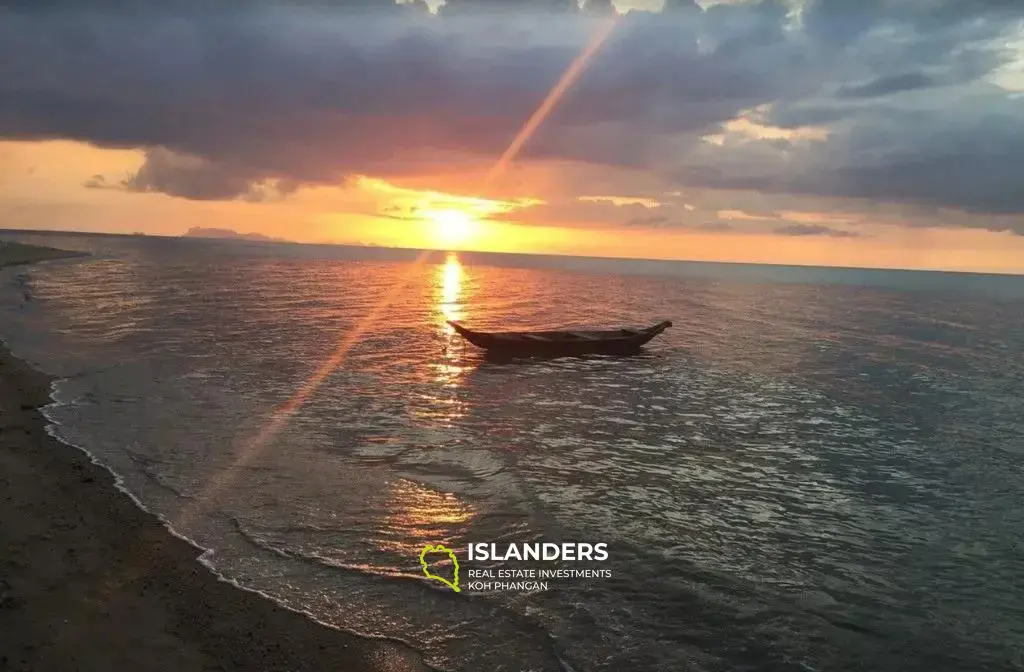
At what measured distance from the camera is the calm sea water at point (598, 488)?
9.23m

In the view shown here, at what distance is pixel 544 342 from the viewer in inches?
1340

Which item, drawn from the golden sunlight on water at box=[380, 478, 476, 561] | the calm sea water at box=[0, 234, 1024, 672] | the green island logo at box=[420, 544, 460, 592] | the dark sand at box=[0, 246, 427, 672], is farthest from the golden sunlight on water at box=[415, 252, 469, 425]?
the dark sand at box=[0, 246, 427, 672]

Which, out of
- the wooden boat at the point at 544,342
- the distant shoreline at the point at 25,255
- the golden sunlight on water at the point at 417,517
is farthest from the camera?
the distant shoreline at the point at 25,255

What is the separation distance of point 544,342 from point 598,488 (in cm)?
1944

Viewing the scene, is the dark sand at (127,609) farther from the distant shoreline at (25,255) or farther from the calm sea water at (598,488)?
the distant shoreline at (25,255)

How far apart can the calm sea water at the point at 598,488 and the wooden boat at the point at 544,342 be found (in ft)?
4.58

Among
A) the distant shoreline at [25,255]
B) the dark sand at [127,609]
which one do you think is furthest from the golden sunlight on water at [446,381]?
the distant shoreline at [25,255]

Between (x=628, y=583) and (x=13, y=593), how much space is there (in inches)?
353

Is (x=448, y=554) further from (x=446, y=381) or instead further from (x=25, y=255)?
(x=25, y=255)

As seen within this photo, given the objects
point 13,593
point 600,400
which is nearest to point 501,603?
point 13,593

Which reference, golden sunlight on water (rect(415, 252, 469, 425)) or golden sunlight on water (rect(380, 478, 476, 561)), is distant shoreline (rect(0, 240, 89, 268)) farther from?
golden sunlight on water (rect(380, 478, 476, 561))

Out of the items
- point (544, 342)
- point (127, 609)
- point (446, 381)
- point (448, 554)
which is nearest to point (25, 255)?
point (544, 342)

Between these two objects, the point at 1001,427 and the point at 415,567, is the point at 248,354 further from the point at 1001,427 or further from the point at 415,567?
the point at 1001,427

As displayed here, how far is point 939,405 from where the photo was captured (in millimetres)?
27109
